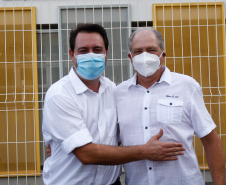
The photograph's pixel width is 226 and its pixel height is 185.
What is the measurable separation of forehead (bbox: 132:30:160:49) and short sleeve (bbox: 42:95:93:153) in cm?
60

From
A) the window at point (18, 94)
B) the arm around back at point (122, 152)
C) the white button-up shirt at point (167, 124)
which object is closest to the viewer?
the arm around back at point (122, 152)

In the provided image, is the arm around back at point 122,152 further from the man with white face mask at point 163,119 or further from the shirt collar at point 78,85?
the shirt collar at point 78,85

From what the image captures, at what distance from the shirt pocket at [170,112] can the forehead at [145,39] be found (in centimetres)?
40

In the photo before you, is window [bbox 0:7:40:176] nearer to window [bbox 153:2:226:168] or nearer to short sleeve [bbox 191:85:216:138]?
window [bbox 153:2:226:168]

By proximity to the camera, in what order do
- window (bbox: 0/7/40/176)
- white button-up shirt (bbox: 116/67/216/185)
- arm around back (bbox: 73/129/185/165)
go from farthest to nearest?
1. window (bbox: 0/7/40/176)
2. white button-up shirt (bbox: 116/67/216/185)
3. arm around back (bbox: 73/129/185/165)

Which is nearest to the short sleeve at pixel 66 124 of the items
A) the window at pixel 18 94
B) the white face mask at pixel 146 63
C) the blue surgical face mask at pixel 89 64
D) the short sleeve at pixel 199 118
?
the blue surgical face mask at pixel 89 64

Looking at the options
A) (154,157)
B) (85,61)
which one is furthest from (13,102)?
(154,157)

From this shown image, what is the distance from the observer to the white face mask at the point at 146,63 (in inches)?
91.4

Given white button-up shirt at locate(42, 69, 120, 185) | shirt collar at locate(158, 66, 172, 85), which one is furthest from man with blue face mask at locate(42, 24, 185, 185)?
shirt collar at locate(158, 66, 172, 85)

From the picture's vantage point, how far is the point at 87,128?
218 cm

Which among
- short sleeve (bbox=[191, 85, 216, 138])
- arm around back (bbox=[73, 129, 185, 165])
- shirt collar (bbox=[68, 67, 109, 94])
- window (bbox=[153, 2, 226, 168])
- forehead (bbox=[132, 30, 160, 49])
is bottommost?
arm around back (bbox=[73, 129, 185, 165])

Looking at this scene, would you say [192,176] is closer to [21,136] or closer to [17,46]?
[21,136]

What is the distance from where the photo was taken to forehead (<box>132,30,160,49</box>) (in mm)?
2312

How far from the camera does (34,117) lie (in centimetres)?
468
